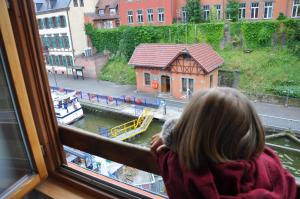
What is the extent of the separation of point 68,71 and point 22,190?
1179 mm

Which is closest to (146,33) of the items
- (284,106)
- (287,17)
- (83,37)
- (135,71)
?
(135,71)

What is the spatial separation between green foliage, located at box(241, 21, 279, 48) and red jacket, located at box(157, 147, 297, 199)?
131 cm

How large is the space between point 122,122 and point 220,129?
4.76 ft

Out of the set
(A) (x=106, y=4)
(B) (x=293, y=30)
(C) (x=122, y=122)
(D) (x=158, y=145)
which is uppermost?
(A) (x=106, y=4)

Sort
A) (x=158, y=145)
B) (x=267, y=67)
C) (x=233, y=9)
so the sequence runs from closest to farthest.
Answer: (x=158, y=145) < (x=267, y=67) < (x=233, y=9)

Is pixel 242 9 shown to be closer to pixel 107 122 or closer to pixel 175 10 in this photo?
pixel 175 10

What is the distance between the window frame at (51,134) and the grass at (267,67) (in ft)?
1.94

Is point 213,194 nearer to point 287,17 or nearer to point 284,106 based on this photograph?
point 284,106

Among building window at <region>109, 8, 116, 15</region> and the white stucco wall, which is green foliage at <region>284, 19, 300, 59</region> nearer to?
building window at <region>109, 8, 116, 15</region>

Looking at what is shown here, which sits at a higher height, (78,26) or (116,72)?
(78,26)

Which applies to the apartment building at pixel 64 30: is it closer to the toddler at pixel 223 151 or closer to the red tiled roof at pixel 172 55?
the red tiled roof at pixel 172 55

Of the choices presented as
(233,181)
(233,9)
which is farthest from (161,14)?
(233,181)

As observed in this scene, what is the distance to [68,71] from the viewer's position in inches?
69.5

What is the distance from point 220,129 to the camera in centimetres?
35
